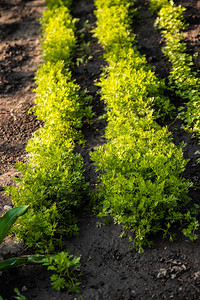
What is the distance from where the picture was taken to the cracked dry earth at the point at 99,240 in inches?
121

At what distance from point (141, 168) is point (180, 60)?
3150mm

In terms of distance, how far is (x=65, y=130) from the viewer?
5062 millimetres

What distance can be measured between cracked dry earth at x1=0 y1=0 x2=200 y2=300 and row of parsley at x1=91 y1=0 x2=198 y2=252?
0.19m

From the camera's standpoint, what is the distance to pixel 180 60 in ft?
19.6

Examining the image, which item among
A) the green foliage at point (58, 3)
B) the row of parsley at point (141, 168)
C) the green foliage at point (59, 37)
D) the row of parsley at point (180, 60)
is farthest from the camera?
the green foliage at point (58, 3)

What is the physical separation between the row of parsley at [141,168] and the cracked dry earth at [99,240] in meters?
0.19

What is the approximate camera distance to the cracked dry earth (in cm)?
306

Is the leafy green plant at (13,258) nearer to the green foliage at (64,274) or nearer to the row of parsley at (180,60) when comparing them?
the green foliage at (64,274)

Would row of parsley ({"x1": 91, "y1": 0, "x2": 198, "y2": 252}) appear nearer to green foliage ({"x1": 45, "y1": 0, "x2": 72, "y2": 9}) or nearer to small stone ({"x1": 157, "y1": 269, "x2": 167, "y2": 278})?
small stone ({"x1": 157, "y1": 269, "x2": 167, "y2": 278})

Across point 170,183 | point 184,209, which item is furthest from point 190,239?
point 170,183

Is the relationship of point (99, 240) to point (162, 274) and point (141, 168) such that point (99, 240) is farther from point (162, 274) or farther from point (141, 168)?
point (141, 168)

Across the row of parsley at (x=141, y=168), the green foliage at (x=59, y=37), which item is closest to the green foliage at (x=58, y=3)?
the green foliage at (x=59, y=37)

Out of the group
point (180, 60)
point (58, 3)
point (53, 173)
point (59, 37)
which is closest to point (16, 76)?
point (59, 37)

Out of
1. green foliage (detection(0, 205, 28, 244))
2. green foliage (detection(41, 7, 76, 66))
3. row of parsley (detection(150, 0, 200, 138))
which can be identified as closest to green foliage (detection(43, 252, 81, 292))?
green foliage (detection(0, 205, 28, 244))
